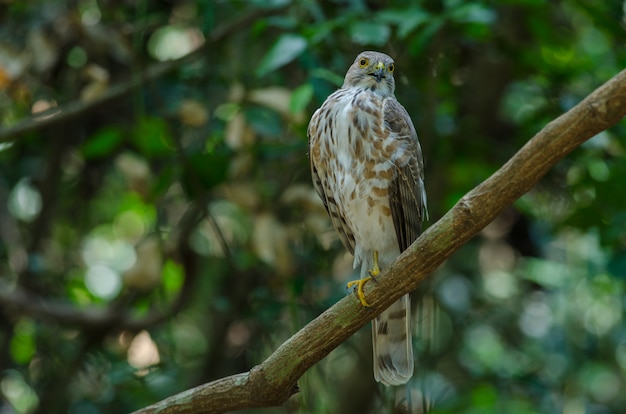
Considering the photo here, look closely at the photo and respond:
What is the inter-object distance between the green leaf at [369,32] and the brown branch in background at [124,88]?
0.79 metres

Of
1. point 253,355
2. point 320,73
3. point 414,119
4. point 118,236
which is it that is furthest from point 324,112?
point 118,236

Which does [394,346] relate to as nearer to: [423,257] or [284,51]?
[423,257]

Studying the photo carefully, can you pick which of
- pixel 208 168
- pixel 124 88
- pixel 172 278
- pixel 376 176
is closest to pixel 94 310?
pixel 172 278

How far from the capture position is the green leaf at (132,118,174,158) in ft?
13.0

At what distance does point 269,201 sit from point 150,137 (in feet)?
2.10

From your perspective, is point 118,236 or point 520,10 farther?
point 118,236

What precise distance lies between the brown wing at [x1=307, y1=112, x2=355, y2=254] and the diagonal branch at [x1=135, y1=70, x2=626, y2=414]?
78cm

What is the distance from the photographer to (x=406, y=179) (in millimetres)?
2998

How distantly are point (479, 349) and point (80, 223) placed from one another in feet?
8.93

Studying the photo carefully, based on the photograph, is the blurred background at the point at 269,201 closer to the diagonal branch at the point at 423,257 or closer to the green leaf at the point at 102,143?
the green leaf at the point at 102,143

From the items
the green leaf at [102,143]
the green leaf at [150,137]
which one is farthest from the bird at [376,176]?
the green leaf at [102,143]

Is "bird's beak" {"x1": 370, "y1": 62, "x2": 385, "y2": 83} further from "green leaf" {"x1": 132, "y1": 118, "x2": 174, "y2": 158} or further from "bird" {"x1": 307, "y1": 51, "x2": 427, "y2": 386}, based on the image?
"green leaf" {"x1": 132, "y1": 118, "x2": 174, "y2": 158}

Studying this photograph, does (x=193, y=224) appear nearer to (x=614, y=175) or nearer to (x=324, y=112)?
(x=324, y=112)

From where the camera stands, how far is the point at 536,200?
5035 mm
